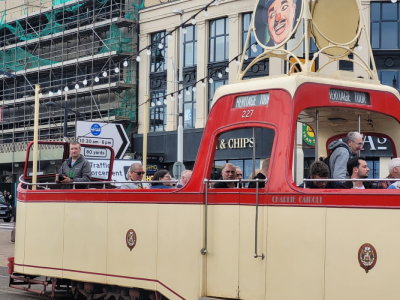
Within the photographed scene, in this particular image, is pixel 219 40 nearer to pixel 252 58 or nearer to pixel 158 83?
pixel 252 58

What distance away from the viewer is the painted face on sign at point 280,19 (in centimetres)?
1044

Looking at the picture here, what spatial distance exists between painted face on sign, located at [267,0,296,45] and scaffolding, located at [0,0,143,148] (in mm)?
39661

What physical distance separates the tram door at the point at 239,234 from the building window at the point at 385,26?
35088 millimetres

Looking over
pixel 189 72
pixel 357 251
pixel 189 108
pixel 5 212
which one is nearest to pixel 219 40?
pixel 189 72

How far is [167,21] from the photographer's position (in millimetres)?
52344

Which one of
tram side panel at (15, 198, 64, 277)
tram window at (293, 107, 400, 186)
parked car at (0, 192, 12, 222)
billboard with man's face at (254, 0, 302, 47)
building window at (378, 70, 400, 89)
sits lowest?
parked car at (0, 192, 12, 222)

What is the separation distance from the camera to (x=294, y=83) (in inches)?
383

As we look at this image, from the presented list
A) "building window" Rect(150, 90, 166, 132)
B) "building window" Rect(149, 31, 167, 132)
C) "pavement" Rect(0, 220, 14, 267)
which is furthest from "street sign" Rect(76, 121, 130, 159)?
"building window" Rect(150, 90, 166, 132)

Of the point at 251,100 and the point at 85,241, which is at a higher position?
the point at 251,100

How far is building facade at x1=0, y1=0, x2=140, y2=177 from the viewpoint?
2167 inches

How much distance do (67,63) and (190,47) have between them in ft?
33.3

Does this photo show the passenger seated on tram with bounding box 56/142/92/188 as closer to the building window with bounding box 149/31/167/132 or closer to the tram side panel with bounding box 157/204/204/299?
the tram side panel with bounding box 157/204/204/299

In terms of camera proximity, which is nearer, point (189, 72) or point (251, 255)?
point (251, 255)

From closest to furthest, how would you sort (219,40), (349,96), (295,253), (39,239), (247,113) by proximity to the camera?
1. (295,253)
2. (247,113)
3. (349,96)
4. (39,239)
5. (219,40)
